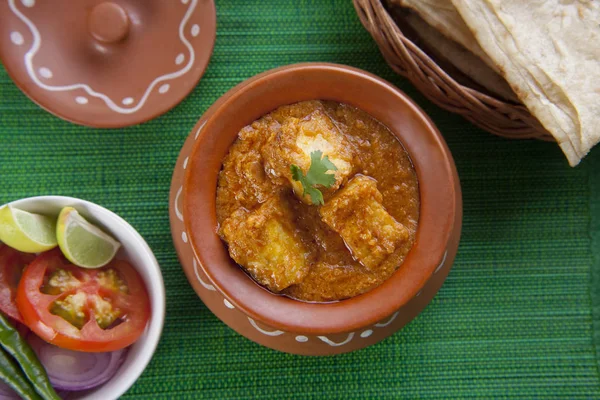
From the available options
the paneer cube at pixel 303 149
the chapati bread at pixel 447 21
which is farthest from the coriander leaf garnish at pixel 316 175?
the chapati bread at pixel 447 21

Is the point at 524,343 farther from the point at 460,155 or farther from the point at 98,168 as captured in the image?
the point at 98,168

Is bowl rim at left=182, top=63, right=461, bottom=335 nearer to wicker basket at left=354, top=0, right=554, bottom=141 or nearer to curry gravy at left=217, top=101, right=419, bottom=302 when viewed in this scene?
curry gravy at left=217, top=101, right=419, bottom=302

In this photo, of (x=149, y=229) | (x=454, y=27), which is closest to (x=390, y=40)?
(x=454, y=27)

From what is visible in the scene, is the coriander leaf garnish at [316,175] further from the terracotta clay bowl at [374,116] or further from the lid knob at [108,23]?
the lid knob at [108,23]

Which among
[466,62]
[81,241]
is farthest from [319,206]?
[81,241]

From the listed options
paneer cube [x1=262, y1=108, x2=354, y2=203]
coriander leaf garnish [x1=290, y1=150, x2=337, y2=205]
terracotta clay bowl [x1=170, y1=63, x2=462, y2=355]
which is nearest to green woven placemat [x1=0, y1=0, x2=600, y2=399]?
terracotta clay bowl [x1=170, y1=63, x2=462, y2=355]

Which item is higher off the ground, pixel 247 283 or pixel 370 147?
pixel 370 147

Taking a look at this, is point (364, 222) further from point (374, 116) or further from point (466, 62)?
point (466, 62)

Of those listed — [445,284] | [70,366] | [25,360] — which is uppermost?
[25,360]
